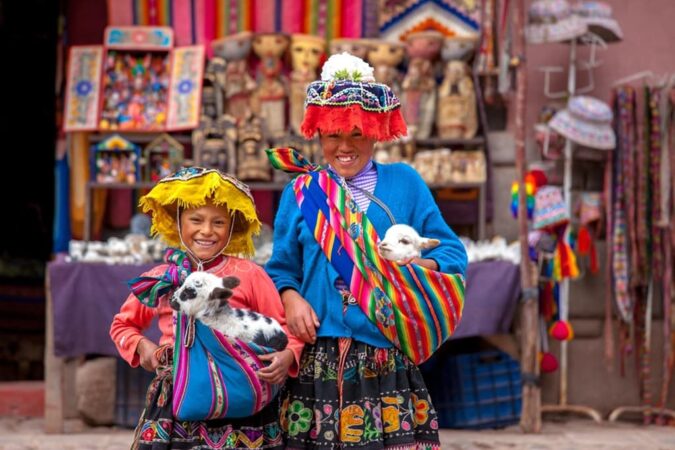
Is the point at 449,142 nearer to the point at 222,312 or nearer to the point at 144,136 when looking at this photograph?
the point at 144,136

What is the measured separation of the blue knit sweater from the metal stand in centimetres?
320

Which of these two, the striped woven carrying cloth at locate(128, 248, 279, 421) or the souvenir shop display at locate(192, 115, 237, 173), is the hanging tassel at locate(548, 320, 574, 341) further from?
the striped woven carrying cloth at locate(128, 248, 279, 421)

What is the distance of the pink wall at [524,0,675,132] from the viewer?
642cm

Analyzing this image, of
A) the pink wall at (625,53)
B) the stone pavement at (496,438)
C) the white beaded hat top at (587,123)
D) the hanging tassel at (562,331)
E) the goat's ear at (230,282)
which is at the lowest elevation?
the stone pavement at (496,438)

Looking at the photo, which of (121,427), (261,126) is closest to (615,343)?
(261,126)

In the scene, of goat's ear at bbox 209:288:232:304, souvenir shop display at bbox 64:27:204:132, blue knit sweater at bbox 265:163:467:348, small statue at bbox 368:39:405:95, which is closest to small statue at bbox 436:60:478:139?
small statue at bbox 368:39:405:95

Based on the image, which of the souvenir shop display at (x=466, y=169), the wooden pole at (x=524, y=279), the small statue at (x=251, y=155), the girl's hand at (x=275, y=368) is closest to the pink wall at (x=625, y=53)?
the souvenir shop display at (x=466, y=169)

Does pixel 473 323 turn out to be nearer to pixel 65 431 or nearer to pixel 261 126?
pixel 261 126

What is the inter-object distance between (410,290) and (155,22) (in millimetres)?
4159

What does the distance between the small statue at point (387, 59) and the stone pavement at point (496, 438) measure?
205 cm

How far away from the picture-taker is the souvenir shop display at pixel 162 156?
6.41 m

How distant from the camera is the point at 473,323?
566cm

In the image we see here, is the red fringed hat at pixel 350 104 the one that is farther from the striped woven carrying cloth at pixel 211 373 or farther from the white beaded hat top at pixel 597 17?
the white beaded hat top at pixel 597 17

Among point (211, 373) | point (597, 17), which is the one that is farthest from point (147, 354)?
point (597, 17)
